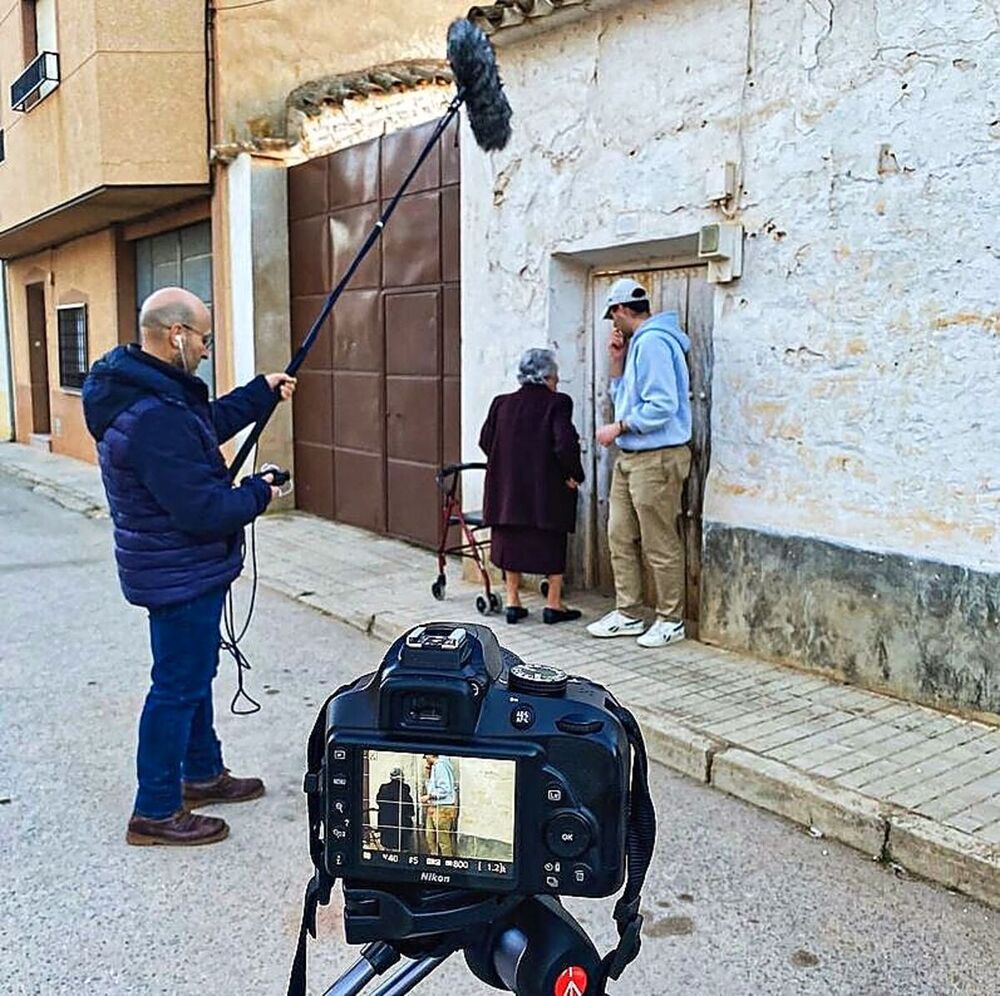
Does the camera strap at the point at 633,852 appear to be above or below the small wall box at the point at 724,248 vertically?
below

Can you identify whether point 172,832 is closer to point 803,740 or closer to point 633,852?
point 803,740

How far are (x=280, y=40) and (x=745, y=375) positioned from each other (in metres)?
6.82

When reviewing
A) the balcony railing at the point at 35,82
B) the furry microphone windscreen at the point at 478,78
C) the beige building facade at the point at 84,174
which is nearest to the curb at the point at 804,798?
the furry microphone windscreen at the point at 478,78

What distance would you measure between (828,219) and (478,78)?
1.68 m

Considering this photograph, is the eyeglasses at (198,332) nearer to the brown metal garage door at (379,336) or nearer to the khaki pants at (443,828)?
the khaki pants at (443,828)

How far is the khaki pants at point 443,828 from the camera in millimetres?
1392

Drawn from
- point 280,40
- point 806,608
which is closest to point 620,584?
point 806,608

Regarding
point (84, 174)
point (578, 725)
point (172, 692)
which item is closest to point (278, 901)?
point (172, 692)

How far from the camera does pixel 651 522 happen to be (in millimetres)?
5633

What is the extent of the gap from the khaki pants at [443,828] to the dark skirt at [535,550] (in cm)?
471

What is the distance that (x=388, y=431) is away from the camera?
901 centimetres

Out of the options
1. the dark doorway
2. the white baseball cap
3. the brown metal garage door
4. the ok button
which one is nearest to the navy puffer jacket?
the ok button

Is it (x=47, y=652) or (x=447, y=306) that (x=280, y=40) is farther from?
(x=47, y=652)

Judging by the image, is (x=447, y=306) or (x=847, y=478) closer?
(x=847, y=478)
